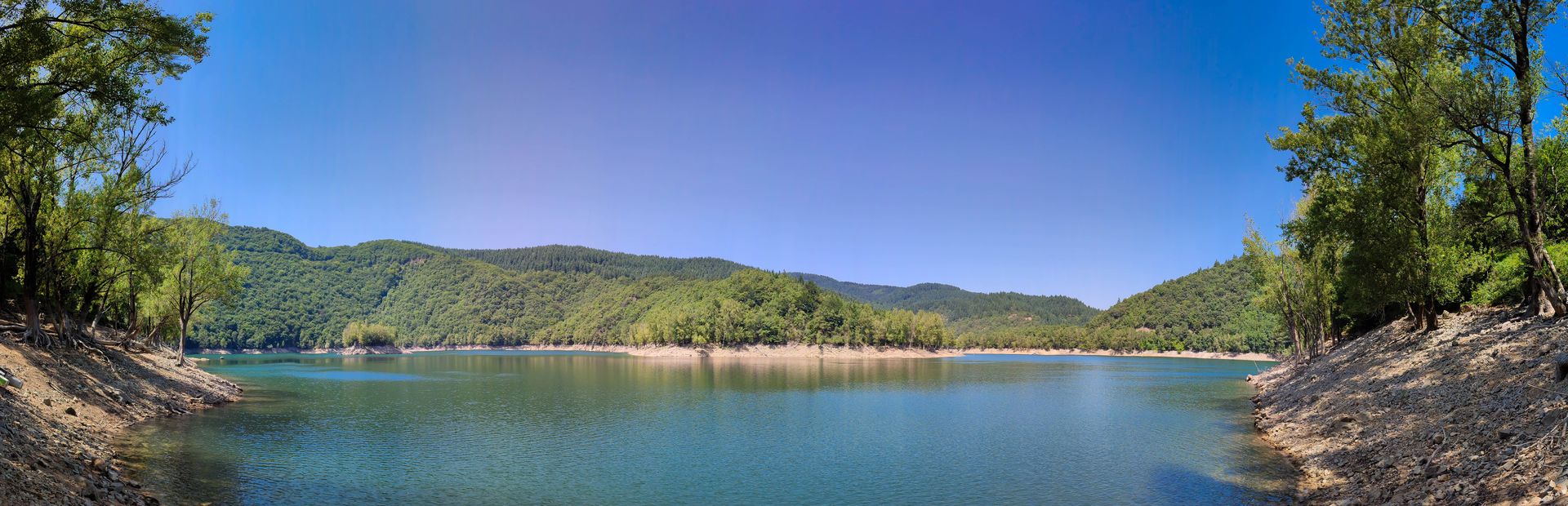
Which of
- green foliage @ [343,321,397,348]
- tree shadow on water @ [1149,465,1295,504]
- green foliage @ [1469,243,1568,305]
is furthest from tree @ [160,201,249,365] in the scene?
green foliage @ [343,321,397,348]

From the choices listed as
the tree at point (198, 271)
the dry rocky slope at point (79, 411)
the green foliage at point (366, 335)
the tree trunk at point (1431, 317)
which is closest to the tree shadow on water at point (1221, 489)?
the tree trunk at point (1431, 317)

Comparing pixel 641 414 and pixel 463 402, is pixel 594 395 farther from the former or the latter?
pixel 641 414

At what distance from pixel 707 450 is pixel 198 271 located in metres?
39.7

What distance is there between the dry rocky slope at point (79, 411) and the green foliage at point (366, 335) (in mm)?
150818

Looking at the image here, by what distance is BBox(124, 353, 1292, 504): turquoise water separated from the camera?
1966 cm

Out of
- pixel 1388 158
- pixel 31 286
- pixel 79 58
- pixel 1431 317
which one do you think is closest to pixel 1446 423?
pixel 1388 158

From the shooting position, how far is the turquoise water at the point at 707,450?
774 inches

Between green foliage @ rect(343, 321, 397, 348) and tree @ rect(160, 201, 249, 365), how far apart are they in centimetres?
13929

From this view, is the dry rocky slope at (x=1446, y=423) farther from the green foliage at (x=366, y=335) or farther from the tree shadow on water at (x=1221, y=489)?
the green foliage at (x=366, y=335)

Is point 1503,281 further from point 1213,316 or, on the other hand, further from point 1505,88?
point 1213,316

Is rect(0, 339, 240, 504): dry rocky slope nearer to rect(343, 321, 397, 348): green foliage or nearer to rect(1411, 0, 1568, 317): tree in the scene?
rect(1411, 0, 1568, 317): tree

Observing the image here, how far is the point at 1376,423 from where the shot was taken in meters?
19.4

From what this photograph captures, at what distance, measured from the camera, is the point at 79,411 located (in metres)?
23.5

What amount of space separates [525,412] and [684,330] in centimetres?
11892
